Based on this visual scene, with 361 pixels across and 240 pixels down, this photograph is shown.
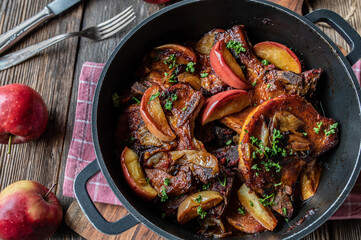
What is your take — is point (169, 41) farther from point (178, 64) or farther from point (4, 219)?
→ point (4, 219)

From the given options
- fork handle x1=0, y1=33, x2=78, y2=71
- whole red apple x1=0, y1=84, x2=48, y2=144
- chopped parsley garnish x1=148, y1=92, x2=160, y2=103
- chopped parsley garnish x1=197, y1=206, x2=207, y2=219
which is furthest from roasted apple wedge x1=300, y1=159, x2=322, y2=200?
fork handle x1=0, y1=33, x2=78, y2=71

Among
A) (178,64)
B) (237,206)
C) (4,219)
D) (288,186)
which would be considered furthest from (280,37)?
(4,219)

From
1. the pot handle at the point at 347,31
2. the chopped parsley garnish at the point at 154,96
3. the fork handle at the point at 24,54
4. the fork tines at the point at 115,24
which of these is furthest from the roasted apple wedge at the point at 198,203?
the fork handle at the point at 24,54

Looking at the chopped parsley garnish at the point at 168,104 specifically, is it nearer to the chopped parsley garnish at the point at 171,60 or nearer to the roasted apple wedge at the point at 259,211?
the chopped parsley garnish at the point at 171,60

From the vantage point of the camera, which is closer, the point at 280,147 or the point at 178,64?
the point at 280,147

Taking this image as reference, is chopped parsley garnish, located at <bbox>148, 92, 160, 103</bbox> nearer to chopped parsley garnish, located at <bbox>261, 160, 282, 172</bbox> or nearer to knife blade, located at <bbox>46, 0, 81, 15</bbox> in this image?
chopped parsley garnish, located at <bbox>261, 160, 282, 172</bbox>

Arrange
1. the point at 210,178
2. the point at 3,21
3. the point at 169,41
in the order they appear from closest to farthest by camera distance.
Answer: the point at 210,178 < the point at 169,41 < the point at 3,21
